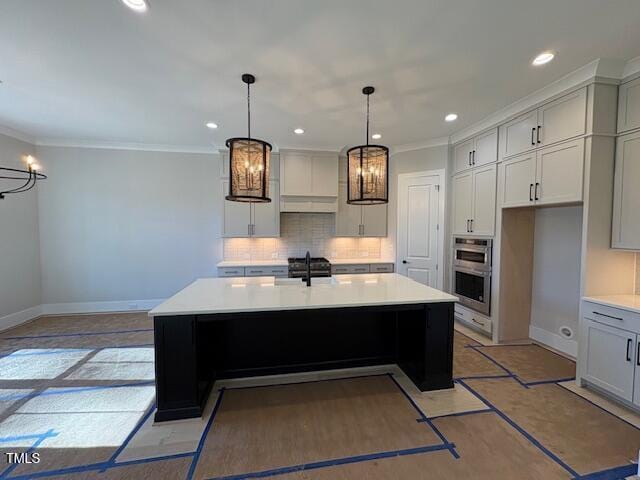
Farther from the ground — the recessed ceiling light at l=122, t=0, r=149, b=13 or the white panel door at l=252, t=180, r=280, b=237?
the recessed ceiling light at l=122, t=0, r=149, b=13

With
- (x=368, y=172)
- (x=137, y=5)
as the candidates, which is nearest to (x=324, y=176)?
(x=368, y=172)

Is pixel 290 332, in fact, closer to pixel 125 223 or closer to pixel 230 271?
pixel 230 271

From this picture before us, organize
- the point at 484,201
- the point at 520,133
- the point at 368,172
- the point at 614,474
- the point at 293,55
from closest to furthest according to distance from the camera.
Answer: the point at 614,474
the point at 293,55
the point at 368,172
the point at 520,133
the point at 484,201

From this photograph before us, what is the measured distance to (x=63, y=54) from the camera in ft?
7.41

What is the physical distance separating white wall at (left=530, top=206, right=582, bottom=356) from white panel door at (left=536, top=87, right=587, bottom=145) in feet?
Result: 2.98

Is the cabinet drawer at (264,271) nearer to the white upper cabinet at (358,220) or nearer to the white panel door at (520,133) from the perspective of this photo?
the white upper cabinet at (358,220)

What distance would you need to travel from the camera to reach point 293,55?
7.40 ft

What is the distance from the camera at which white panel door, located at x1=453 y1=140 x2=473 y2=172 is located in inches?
155

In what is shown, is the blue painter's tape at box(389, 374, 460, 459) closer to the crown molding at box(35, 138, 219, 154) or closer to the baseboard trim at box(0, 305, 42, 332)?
the crown molding at box(35, 138, 219, 154)

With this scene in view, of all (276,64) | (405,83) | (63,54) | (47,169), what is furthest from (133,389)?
(47,169)

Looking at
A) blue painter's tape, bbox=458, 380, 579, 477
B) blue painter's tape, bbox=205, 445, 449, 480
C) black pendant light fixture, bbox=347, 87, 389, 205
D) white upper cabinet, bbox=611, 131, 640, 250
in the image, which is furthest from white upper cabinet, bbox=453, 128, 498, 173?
blue painter's tape, bbox=205, 445, 449, 480

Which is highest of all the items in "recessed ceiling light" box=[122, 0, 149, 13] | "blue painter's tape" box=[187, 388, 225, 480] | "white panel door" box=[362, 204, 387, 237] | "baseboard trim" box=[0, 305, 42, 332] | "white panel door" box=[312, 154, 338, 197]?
"recessed ceiling light" box=[122, 0, 149, 13]

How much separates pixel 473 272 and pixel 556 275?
0.87 metres

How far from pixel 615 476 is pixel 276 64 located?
3.68 m
